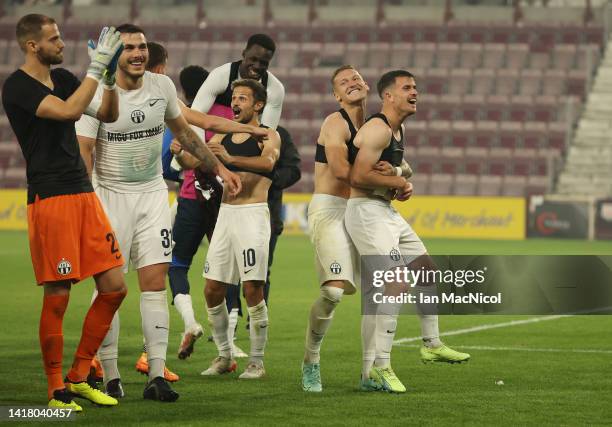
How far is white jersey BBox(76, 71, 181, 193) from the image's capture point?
721 cm

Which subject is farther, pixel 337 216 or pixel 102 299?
pixel 337 216

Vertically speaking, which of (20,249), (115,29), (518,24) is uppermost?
(518,24)

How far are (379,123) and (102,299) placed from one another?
7.02 ft

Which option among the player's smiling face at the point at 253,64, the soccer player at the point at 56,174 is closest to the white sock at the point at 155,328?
the soccer player at the point at 56,174

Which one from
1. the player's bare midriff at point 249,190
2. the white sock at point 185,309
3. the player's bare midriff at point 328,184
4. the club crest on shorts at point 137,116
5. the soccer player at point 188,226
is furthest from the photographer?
the soccer player at point 188,226

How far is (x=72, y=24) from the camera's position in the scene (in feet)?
159

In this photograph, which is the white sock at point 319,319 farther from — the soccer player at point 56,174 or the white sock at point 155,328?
the soccer player at point 56,174

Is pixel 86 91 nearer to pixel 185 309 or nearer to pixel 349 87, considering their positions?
pixel 349 87

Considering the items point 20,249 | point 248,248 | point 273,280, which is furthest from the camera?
point 20,249

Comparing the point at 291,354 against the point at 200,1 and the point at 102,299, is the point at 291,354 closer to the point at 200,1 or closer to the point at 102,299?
the point at 102,299

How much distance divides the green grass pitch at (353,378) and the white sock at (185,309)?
0.34 m

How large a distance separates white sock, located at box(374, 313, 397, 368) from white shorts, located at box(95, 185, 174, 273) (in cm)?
141

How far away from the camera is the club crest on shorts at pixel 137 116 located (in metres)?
7.20

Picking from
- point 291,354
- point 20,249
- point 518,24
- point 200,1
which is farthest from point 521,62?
point 291,354
